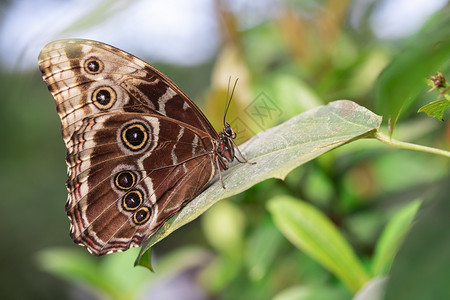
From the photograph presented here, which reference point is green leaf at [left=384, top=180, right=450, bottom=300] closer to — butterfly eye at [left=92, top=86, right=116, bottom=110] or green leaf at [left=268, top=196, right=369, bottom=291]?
green leaf at [left=268, top=196, right=369, bottom=291]

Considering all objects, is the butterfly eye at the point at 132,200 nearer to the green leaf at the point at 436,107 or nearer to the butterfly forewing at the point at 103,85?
the butterfly forewing at the point at 103,85

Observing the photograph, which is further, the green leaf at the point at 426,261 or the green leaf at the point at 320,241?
the green leaf at the point at 320,241

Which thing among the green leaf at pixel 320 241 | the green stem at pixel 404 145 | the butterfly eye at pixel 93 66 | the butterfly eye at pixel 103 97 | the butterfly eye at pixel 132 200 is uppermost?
the butterfly eye at pixel 93 66

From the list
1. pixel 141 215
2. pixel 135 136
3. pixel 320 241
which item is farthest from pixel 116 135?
pixel 320 241

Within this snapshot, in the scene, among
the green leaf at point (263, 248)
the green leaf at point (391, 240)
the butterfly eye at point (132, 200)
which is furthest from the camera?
the green leaf at point (263, 248)

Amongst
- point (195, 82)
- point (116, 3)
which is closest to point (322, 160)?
point (116, 3)

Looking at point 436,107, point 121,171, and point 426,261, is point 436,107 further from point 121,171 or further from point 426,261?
point 121,171

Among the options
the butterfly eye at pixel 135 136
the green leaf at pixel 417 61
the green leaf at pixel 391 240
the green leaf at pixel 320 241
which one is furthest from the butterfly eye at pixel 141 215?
the green leaf at pixel 417 61

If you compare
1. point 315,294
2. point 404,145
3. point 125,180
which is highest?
point 125,180
